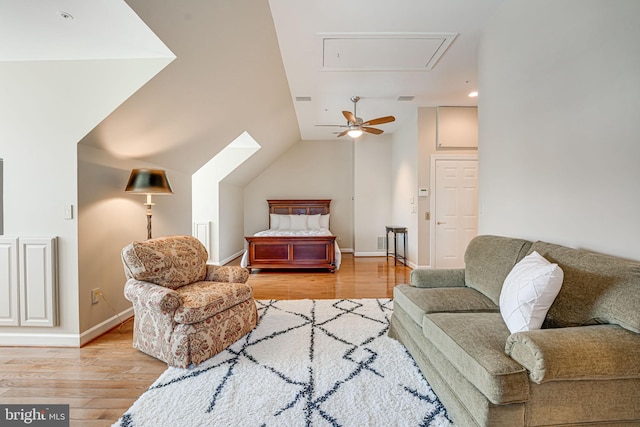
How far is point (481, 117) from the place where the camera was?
124 inches

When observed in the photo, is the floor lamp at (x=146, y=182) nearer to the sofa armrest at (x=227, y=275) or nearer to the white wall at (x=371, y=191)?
the sofa armrest at (x=227, y=275)

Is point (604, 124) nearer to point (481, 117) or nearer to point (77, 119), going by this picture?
point (481, 117)

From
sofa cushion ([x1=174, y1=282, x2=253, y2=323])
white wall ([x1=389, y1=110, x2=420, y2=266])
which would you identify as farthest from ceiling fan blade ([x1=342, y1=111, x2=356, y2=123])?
sofa cushion ([x1=174, y1=282, x2=253, y2=323])

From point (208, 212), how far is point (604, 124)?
5.66m

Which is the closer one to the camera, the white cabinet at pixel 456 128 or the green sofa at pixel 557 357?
the green sofa at pixel 557 357

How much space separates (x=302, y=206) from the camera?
7129mm

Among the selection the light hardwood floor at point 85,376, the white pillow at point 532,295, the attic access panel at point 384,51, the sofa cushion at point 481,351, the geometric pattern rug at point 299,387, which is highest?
A: the attic access panel at point 384,51

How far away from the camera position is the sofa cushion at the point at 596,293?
128 cm

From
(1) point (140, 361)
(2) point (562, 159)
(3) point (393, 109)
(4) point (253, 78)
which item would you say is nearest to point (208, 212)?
(4) point (253, 78)

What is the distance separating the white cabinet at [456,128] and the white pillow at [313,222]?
3184 millimetres

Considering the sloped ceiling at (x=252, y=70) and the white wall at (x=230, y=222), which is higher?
the sloped ceiling at (x=252, y=70)

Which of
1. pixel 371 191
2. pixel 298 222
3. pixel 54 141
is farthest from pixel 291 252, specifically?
pixel 54 141

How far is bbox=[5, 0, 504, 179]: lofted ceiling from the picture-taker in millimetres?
2025

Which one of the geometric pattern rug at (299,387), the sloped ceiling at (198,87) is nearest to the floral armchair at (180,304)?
the geometric pattern rug at (299,387)
